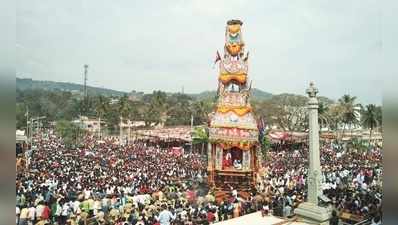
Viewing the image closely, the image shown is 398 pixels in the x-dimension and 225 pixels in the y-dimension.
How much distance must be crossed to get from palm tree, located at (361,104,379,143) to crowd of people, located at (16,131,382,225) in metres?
0.77

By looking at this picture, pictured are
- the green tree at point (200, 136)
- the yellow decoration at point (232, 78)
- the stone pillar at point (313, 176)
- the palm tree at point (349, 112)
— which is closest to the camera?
the stone pillar at point (313, 176)

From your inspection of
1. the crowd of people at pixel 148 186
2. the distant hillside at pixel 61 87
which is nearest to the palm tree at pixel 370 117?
the crowd of people at pixel 148 186

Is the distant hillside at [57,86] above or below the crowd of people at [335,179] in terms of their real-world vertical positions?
above

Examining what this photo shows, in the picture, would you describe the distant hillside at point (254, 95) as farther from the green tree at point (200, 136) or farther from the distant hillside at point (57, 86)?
the distant hillside at point (57, 86)

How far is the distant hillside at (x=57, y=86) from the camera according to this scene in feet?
23.1

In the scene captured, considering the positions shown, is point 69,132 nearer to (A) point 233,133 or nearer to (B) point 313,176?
(A) point 233,133

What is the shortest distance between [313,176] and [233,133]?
3.32m

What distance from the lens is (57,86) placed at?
25.2 feet

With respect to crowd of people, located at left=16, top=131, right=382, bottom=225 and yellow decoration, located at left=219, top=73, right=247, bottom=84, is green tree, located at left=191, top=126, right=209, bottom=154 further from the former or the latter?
yellow decoration, located at left=219, top=73, right=247, bottom=84

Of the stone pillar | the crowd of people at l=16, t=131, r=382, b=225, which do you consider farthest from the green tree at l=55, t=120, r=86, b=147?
the stone pillar

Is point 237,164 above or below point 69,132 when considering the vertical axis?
below

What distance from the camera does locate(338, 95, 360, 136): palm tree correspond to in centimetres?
1127

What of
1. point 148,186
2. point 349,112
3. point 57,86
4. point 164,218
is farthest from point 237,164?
point 57,86
